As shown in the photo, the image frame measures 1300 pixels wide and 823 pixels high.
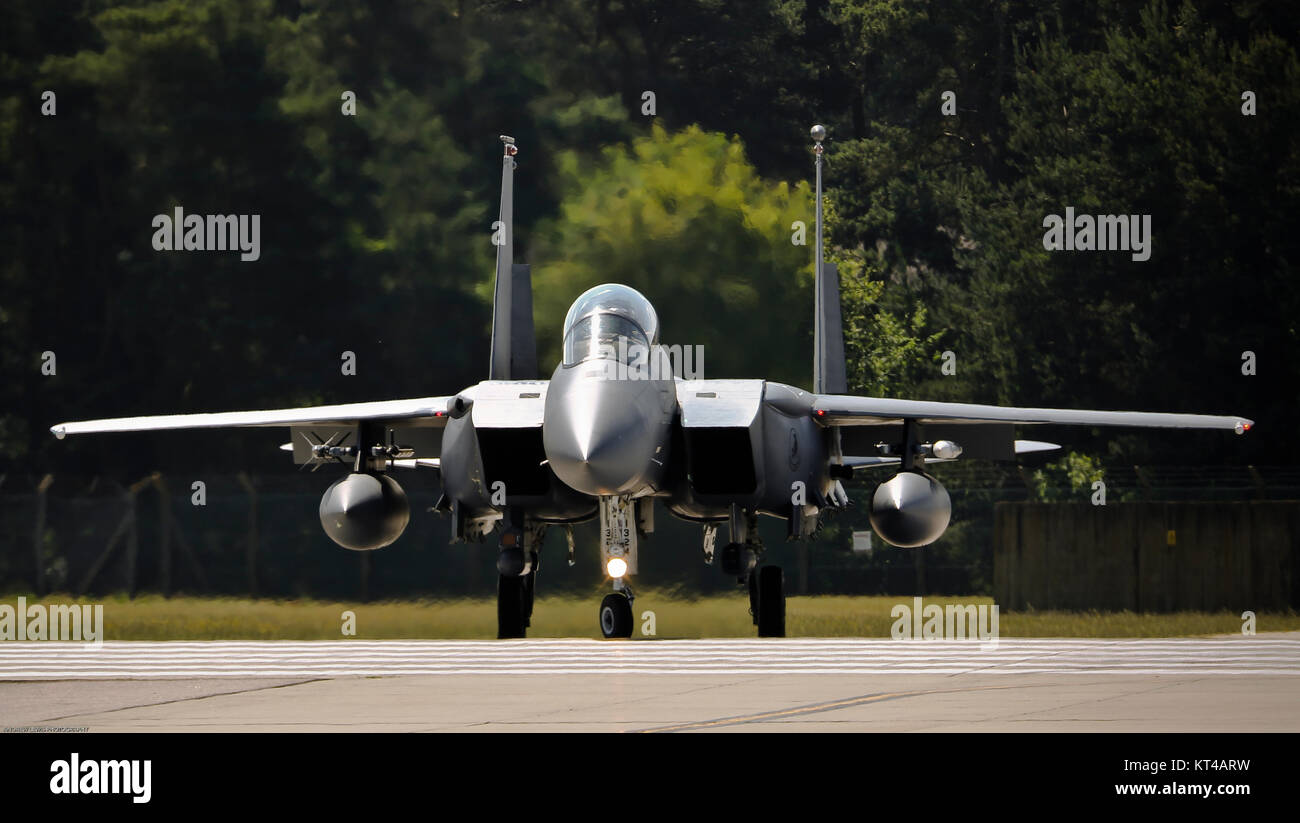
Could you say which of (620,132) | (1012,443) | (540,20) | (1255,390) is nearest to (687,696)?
(1012,443)

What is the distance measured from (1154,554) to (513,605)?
8.67 meters

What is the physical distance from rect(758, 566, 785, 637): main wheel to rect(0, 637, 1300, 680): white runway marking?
1.68ft

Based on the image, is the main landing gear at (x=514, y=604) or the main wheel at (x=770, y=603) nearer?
the main landing gear at (x=514, y=604)

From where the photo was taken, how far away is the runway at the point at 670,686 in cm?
1222

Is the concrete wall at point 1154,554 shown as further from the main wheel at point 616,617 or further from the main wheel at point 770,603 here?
the main wheel at point 616,617

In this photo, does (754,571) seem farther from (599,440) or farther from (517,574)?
(599,440)

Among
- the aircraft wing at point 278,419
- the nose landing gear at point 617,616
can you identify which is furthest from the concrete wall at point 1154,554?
the aircraft wing at point 278,419

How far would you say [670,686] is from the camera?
15039 mm

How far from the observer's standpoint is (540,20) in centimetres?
5731

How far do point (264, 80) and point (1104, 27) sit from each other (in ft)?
70.2

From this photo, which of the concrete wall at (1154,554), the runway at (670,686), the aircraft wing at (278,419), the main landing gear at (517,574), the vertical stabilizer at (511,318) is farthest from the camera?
the concrete wall at (1154,554)

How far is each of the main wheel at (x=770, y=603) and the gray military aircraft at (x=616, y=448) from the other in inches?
0.8

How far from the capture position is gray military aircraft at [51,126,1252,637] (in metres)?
18.0

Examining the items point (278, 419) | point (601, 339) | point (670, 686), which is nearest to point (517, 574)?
point (601, 339)
